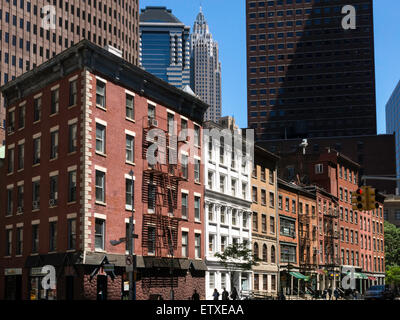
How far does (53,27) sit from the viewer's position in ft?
436

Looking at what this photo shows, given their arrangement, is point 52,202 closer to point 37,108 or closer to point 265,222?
point 37,108

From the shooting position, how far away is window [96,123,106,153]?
46.6 m

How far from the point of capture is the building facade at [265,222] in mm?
67750

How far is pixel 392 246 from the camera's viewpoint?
12456 centimetres

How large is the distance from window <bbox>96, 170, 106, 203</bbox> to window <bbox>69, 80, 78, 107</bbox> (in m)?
5.94

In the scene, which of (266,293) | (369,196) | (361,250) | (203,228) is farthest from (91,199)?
(361,250)

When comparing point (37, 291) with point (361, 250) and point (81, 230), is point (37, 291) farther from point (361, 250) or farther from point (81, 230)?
point (361, 250)

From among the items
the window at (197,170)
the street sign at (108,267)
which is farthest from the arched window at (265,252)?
the street sign at (108,267)

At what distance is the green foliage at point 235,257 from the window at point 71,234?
16.6 meters

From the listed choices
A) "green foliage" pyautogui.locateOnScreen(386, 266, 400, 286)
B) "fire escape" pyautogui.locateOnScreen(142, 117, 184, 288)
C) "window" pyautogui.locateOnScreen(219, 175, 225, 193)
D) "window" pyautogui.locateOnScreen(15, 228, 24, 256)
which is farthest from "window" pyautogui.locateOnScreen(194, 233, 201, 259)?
"green foliage" pyautogui.locateOnScreen(386, 266, 400, 286)

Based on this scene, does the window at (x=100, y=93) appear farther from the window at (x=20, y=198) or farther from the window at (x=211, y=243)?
the window at (x=211, y=243)

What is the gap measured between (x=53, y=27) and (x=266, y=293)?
3457 inches

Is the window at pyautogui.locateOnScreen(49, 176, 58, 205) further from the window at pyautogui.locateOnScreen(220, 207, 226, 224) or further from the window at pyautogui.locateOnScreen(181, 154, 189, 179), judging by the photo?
the window at pyautogui.locateOnScreen(220, 207, 226, 224)
